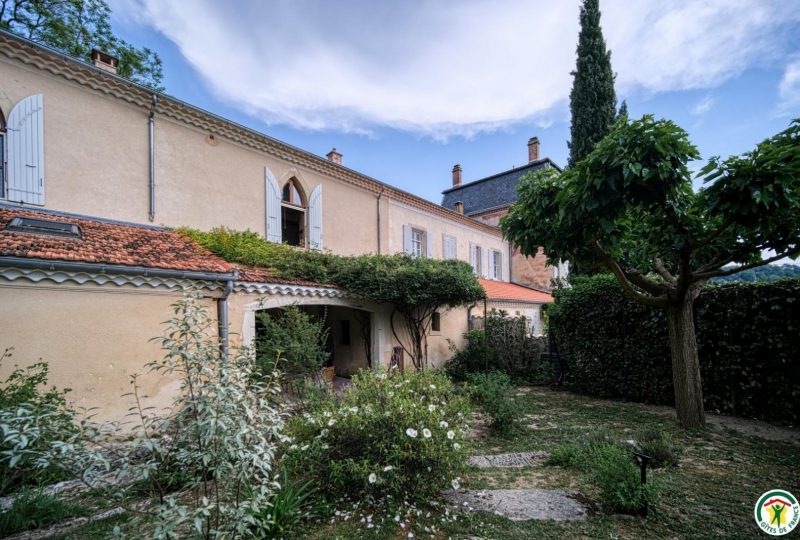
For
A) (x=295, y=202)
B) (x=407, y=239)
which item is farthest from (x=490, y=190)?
(x=295, y=202)

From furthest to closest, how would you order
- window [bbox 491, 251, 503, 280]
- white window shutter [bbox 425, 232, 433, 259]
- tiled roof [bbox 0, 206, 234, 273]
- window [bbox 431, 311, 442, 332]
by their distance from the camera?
window [bbox 491, 251, 503, 280] → white window shutter [bbox 425, 232, 433, 259] → window [bbox 431, 311, 442, 332] → tiled roof [bbox 0, 206, 234, 273]

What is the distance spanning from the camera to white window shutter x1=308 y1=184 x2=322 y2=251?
10.6 m

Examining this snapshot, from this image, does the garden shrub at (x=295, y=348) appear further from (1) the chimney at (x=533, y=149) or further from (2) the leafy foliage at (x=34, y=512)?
(1) the chimney at (x=533, y=149)

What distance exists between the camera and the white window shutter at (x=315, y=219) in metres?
10.6

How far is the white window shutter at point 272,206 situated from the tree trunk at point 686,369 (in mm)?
9268

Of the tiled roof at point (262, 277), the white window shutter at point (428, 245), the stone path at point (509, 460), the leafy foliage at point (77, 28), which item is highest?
the leafy foliage at point (77, 28)

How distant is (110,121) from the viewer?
7504 millimetres

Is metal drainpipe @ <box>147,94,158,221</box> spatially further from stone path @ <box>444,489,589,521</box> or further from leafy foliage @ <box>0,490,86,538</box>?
stone path @ <box>444,489,589,521</box>

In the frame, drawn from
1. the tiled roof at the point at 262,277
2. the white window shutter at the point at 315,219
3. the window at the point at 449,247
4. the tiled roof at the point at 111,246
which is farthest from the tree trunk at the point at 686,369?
the window at the point at 449,247

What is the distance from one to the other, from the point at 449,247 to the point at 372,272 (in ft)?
24.8

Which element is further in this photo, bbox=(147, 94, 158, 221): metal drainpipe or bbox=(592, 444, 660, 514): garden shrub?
bbox=(147, 94, 158, 221): metal drainpipe

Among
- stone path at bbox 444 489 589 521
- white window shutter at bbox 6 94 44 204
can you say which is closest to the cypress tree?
stone path at bbox 444 489 589 521

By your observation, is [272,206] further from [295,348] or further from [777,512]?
[777,512]

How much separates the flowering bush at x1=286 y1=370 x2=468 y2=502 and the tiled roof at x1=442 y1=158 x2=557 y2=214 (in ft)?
55.4
